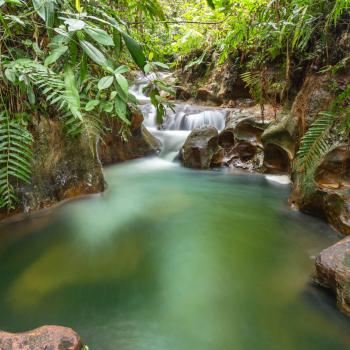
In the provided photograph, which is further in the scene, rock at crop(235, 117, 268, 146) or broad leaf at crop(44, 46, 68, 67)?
rock at crop(235, 117, 268, 146)

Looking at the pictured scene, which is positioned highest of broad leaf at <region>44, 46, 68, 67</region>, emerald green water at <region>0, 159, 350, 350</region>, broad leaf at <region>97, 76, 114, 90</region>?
broad leaf at <region>44, 46, 68, 67</region>

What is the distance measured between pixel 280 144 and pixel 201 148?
5.38 ft

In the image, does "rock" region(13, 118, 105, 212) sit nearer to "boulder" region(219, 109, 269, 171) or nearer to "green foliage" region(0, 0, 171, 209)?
"green foliage" region(0, 0, 171, 209)

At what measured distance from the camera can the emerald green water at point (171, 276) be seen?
5.46 feet

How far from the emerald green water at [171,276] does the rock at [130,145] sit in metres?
2.26

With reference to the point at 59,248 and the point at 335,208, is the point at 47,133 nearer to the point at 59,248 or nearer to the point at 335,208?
the point at 59,248

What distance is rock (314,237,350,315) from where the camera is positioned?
68.0 inches

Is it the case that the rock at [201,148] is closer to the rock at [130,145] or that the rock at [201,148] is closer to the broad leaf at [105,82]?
the rock at [130,145]

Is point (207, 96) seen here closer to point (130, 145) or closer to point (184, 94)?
point (184, 94)

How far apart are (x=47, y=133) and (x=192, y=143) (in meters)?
3.10

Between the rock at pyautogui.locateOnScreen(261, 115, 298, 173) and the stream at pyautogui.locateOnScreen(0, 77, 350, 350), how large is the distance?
938 mm

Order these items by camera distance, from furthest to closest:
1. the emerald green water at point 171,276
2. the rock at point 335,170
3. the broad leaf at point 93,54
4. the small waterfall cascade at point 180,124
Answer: the small waterfall cascade at point 180,124, the rock at point 335,170, the emerald green water at point 171,276, the broad leaf at point 93,54

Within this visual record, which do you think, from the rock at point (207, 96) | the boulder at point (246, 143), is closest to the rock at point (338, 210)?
the boulder at point (246, 143)

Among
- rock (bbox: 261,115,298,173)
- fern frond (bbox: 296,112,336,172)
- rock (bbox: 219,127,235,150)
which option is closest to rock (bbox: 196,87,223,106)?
rock (bbox: 219,127,235,150)
